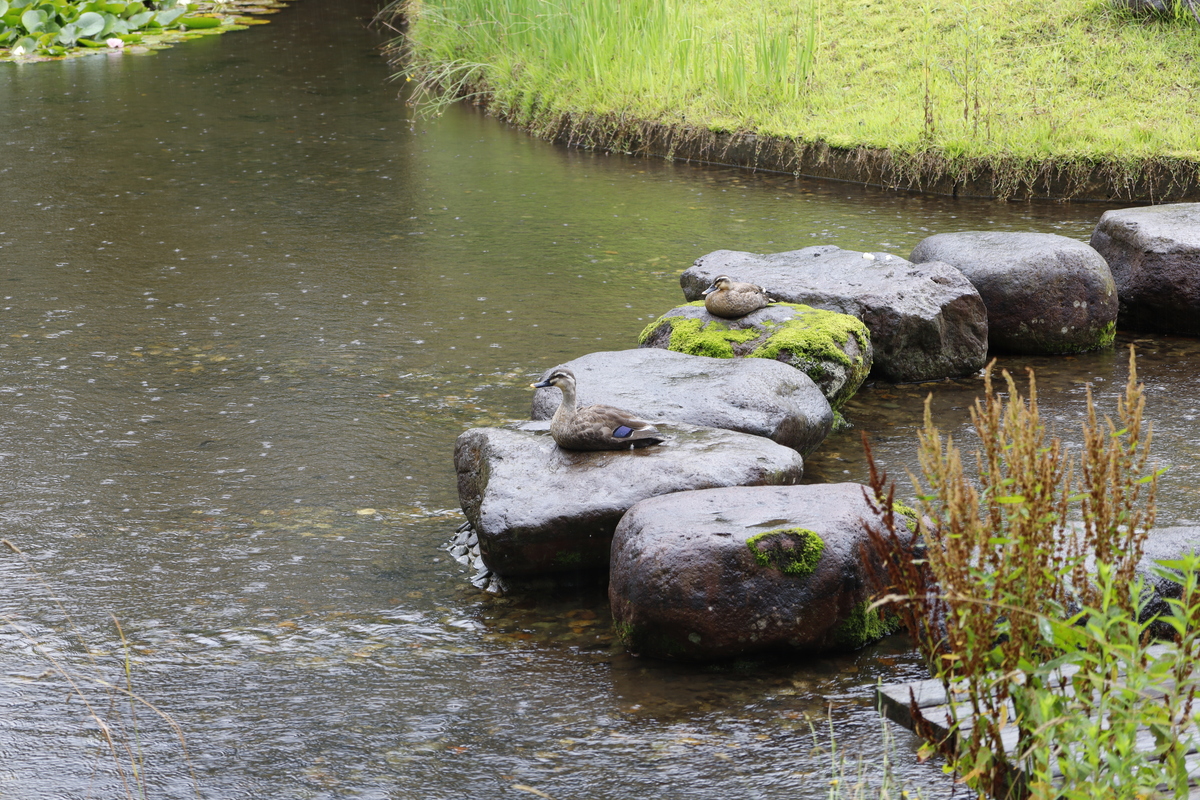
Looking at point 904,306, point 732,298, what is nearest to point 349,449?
point 732,298

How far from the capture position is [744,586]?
4.35 meters

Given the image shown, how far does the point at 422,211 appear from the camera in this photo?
37.1 ft

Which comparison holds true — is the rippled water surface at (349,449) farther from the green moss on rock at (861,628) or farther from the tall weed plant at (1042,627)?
the tall weed plant at (1042,627)

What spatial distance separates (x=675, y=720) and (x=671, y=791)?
15.8 inches

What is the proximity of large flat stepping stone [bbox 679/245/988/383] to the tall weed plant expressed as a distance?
14.3ft

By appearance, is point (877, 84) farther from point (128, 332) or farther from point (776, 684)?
point (776, 684)

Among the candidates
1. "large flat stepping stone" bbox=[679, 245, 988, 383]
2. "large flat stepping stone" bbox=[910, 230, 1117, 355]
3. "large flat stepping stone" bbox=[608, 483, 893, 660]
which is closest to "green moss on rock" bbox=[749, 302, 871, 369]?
"large flat stepping stone" bbox=[679, 245, 988, 383]

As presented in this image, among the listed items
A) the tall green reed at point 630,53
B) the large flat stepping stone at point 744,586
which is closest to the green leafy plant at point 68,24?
the tall green reed at point 630,53

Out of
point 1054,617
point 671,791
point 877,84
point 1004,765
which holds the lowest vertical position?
point 671,791

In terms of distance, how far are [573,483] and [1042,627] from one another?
9.25ft

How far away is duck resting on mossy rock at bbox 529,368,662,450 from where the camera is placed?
518cm

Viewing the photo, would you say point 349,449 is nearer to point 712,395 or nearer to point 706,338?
point 712,395

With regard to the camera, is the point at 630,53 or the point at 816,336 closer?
the point at 816,336

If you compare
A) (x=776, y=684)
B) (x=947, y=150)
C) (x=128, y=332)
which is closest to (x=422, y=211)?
(x=128, y=332)
